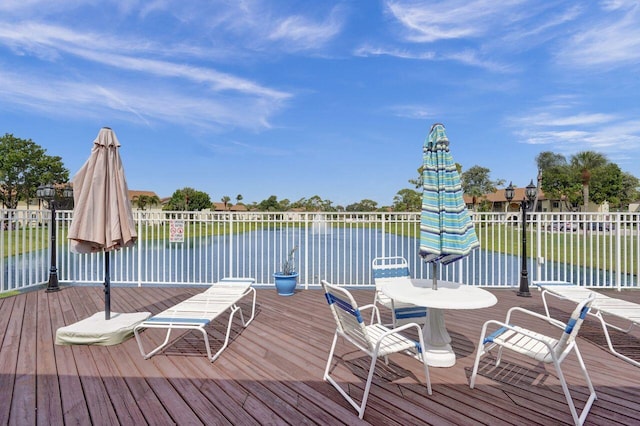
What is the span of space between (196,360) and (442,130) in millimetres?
3223

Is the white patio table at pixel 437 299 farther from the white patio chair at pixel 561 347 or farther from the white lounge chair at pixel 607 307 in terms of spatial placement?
the white lounge chair at pixel 607 307

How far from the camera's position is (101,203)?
3486 millimetres

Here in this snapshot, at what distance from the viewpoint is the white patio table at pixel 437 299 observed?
2.67 m

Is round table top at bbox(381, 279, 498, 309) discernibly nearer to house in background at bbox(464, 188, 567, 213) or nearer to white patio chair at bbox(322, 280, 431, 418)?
white patio chair at bbox(322, 280, 431, 418)

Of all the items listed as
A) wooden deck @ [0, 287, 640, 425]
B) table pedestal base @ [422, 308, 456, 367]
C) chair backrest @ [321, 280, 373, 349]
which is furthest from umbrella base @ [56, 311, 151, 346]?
table pedestal base @ [422, 308, 456, 367]

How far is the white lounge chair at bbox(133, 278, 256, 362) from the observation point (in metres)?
2.96

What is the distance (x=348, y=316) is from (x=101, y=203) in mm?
3013

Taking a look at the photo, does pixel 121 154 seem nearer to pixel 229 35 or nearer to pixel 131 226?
pixel 131 226

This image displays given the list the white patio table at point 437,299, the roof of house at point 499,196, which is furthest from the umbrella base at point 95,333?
the roof of house at point 499,196

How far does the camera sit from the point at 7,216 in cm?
570

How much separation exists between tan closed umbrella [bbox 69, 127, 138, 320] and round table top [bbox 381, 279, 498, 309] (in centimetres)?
303

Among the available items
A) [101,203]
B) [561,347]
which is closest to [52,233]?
[101,203]

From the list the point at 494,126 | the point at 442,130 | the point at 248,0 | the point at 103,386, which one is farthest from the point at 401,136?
the point at 103,386

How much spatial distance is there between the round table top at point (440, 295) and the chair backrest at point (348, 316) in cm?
49
